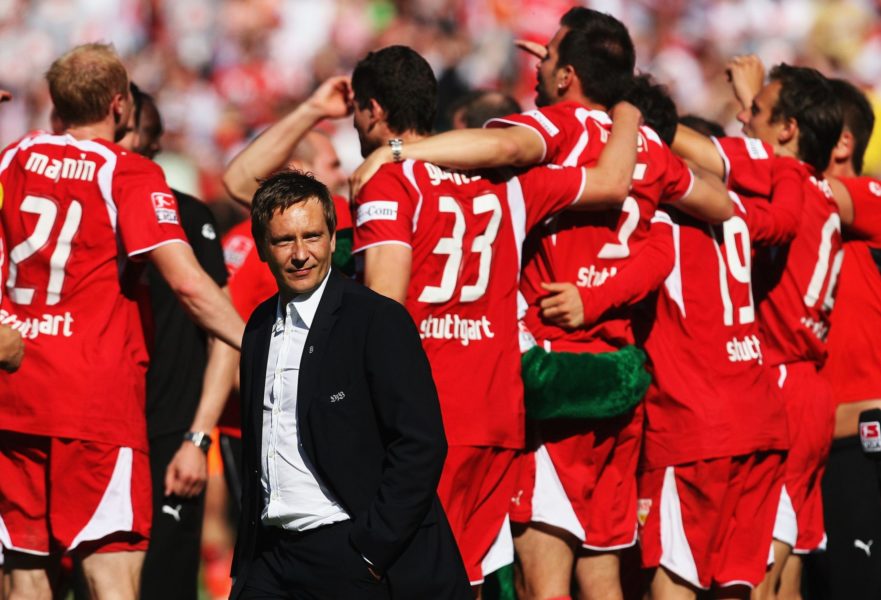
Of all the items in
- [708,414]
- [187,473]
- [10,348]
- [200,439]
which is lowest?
[187,473]

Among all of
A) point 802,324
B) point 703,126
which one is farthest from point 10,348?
point 703,126

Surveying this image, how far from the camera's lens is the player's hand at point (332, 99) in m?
6.77

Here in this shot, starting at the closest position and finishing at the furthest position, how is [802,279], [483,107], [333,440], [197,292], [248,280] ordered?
[333,440]
[197,292]
[802,279]
[248,280]
[483,107]

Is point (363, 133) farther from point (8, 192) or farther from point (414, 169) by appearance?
point (8, 192)

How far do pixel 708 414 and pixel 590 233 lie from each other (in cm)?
98

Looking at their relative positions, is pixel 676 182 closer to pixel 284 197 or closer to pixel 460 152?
pixel 460 152

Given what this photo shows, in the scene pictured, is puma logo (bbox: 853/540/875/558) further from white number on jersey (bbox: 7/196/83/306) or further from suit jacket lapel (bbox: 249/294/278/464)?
white number on jersey (bbox: 7/196/83/306)

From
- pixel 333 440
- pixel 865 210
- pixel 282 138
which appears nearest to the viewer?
pixel 333 440

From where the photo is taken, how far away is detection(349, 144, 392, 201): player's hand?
5.54m

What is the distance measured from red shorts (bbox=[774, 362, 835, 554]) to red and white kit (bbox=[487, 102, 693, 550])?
38.0 inches

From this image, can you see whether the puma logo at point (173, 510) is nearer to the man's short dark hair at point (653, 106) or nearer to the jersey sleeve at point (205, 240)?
the jersey sleeve at point (205, 240)

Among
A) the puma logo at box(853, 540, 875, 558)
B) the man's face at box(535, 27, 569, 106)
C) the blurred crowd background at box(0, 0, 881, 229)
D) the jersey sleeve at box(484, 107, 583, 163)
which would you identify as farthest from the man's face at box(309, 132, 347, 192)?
the blurred crowd background at box(0, 0, 881, 229)

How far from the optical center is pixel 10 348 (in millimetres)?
5484

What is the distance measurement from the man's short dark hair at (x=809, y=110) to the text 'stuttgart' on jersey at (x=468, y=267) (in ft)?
5.30
